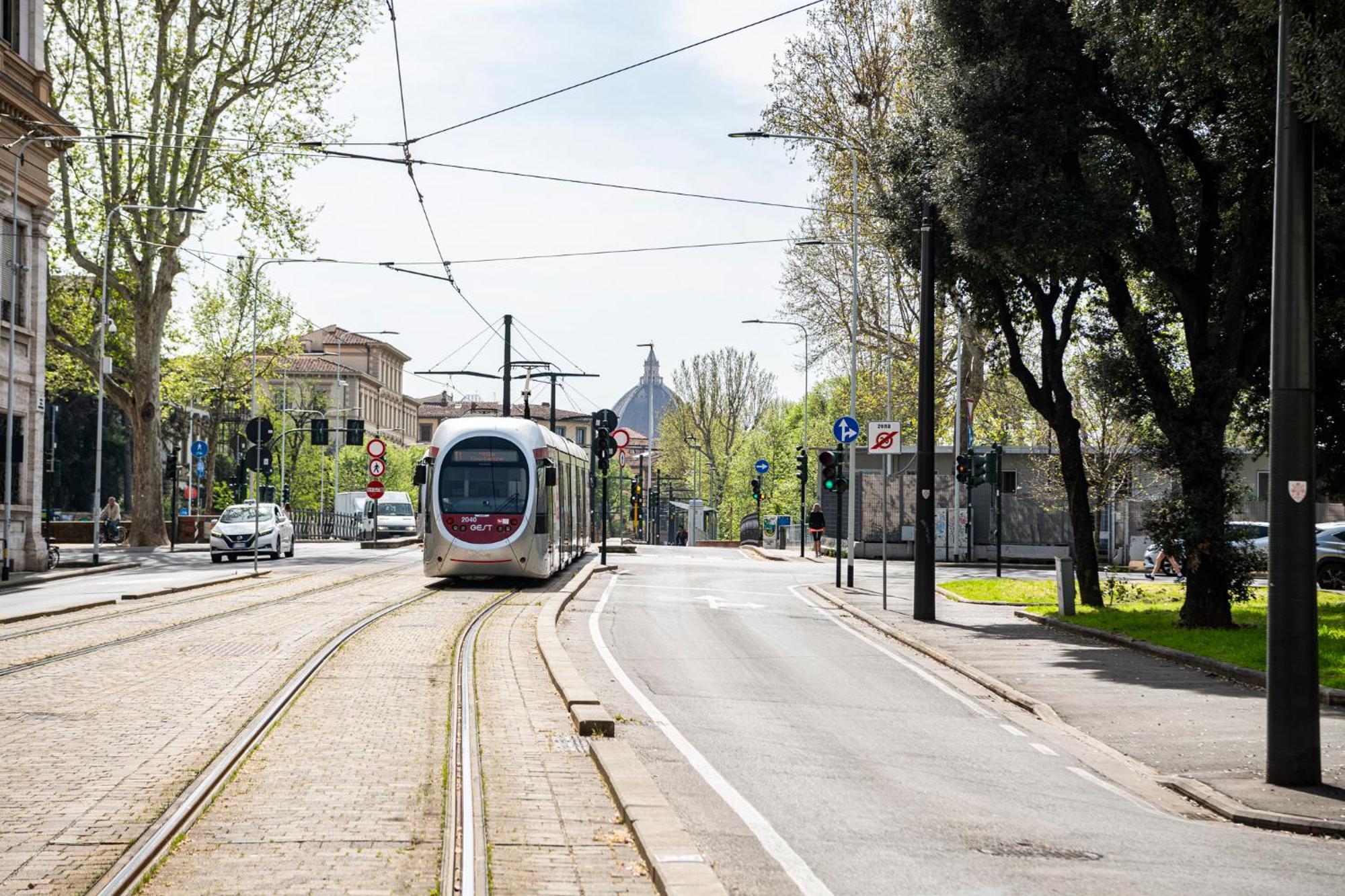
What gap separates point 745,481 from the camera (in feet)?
317

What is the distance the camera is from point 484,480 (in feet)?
89.6

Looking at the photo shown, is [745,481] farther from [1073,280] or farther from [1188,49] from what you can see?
[1188,49]

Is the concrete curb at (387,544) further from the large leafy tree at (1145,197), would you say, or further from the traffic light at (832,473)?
the large leafy tree at (1145,197)

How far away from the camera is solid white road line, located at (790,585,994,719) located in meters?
13.5

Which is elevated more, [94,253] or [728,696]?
[94,253]

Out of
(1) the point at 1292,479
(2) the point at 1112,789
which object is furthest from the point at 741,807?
(1) the point at 1292,479

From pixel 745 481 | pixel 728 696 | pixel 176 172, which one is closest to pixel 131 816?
pixel 728 696

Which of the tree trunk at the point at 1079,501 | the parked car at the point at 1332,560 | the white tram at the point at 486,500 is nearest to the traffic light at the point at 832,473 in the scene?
the white tram at the point at 486,500

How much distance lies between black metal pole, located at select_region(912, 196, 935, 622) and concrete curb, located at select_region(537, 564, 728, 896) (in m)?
9.71

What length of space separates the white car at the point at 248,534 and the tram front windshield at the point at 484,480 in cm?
1435

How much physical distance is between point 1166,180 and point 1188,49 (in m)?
4.08

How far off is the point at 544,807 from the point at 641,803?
0.57 meters

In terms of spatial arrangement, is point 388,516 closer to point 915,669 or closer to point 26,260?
point 26,260

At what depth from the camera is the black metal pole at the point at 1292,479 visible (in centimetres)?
956
